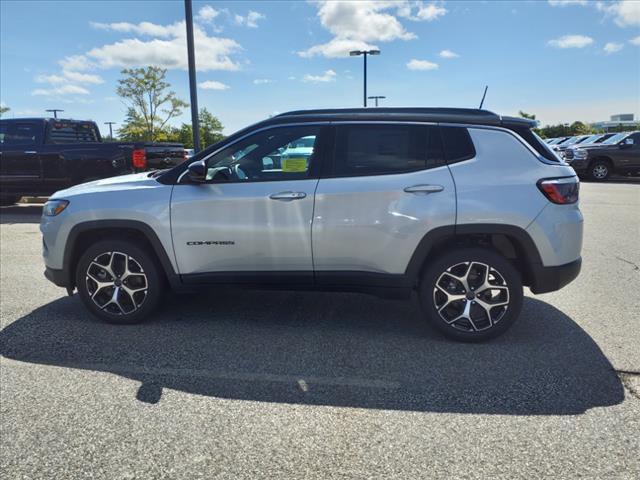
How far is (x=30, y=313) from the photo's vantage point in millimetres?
4742

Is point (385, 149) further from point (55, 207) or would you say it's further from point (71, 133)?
point (71, 133)

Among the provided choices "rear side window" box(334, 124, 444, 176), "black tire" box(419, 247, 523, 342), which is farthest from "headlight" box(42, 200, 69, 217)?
"black tire" box(419, 247, 523, 342)

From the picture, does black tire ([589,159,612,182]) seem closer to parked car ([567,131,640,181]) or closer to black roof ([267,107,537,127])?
parked car ([567,131,640,181])

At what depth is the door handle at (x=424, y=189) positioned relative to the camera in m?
3.76

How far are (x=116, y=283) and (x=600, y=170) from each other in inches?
759

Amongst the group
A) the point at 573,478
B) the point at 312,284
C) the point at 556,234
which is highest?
the point at 556,234

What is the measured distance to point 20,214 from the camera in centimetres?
1176

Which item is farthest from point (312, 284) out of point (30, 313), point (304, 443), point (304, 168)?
point (30, 313)

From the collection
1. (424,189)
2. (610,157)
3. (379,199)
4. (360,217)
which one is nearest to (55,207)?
(360,217)

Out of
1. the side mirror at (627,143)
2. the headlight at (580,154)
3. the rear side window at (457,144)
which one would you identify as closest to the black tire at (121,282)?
the rear side window at (457,144)

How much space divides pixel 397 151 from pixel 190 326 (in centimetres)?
231

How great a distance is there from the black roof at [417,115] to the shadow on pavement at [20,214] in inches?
347

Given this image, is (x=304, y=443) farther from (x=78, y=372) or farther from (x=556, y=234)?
(x=556, y=234)

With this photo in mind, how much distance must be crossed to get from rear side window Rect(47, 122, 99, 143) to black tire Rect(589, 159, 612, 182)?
17117 millimetres
